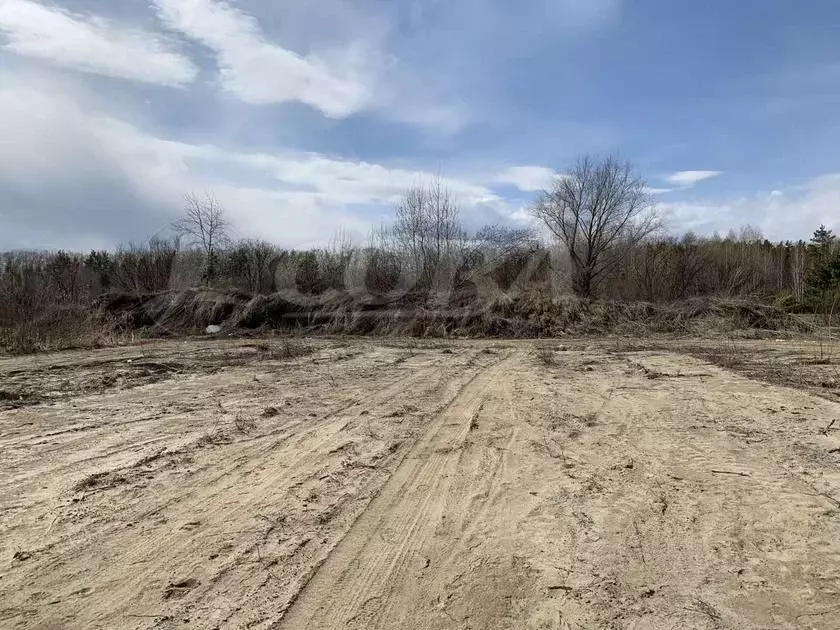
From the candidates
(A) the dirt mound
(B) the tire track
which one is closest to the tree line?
(A) the dirt mound

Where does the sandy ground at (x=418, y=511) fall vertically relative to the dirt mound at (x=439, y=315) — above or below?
below

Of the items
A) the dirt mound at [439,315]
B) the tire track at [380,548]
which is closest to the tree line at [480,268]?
the dirt mound at [439,315]

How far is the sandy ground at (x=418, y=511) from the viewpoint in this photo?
3338mm

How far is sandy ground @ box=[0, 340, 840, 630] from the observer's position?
3.34 m

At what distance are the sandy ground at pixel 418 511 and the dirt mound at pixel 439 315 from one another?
1544 centimetres

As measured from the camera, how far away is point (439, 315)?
25719mm

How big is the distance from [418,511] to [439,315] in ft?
69.2

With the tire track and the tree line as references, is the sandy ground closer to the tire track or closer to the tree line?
the tire track

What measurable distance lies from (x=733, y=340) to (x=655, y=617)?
2051 centimetres

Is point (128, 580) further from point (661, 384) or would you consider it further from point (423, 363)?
point (423, 363)

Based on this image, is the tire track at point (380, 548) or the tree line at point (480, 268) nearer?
the tire track at point (380, 548)

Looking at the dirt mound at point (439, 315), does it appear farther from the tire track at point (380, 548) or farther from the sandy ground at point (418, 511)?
the tire track at point (380, 548)

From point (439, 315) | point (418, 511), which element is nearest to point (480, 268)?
point (439, 315)

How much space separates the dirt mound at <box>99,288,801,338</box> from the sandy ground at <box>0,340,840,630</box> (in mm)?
15441
